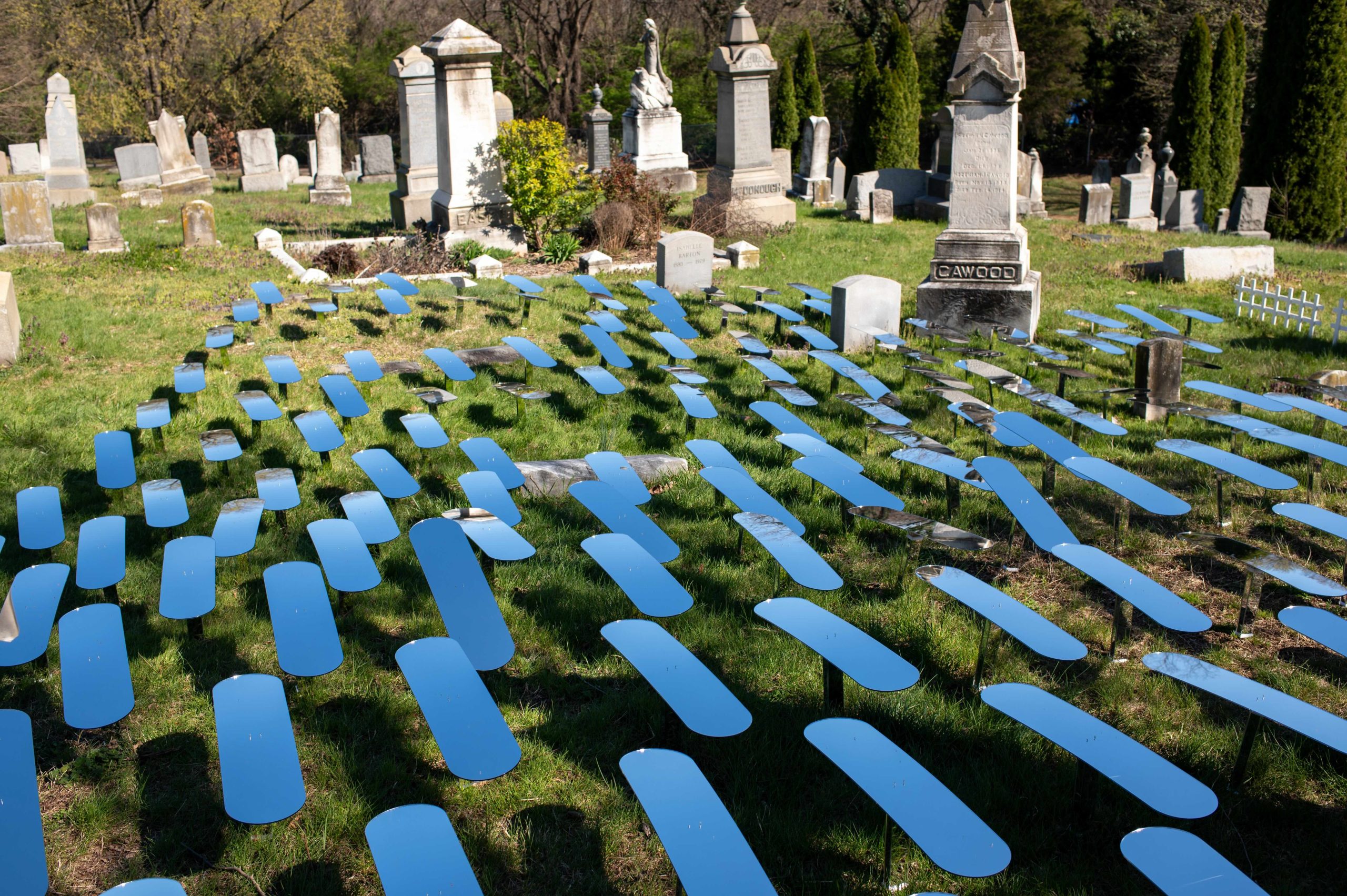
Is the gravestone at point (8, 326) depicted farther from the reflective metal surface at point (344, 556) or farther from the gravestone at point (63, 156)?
the gravestone at point (63, 156)

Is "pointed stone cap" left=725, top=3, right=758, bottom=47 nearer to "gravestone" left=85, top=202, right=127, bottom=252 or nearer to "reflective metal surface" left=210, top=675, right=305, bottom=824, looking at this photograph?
"gravestone" left=85, top=202, right=127, bottom=252

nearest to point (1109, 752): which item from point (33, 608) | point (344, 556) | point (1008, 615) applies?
point (1008, 615)

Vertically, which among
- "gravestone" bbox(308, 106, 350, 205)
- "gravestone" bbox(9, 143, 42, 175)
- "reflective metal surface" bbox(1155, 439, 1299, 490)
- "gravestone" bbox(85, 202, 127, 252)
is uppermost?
"gravestone" bbox(9, 143, 42, 175)

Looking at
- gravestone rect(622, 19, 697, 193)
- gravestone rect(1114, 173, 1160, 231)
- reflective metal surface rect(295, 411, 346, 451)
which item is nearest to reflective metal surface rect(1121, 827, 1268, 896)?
reflective metal surface rect(295, 411, 346, 451)

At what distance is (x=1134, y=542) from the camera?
517 centimetres

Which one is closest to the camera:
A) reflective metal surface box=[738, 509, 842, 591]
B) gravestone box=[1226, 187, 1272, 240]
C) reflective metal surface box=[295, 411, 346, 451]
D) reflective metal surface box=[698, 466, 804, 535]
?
reflective metal surface box=[738, 509, 842, 591]

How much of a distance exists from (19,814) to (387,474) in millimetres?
2665

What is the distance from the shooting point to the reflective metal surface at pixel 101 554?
162 inches

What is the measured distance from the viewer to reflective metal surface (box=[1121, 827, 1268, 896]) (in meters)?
2.49

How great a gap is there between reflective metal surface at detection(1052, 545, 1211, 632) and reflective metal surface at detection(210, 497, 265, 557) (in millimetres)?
3514

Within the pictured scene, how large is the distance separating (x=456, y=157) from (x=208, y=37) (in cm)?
2020

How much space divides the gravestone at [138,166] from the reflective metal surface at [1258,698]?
21.7 metres

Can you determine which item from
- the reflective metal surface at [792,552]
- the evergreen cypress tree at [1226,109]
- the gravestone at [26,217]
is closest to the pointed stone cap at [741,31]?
the evergreen cypress tree at [1226,109]

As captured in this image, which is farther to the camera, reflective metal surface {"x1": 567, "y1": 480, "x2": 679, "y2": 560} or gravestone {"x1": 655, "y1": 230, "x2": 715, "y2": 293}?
gravestone {"x1": 655, "y1": 230, "x2": 715, "y2": 293}
